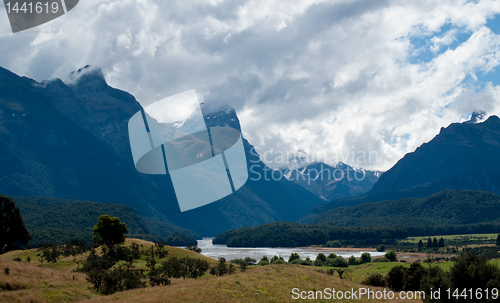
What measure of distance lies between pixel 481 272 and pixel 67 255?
6376 cm

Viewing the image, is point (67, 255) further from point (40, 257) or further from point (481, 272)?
point (481, 272)

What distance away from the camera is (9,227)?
88.5m

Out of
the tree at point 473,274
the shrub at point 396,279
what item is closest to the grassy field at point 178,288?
the shrub at point 396,279

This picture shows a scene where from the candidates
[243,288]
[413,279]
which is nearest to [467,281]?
[413,279]

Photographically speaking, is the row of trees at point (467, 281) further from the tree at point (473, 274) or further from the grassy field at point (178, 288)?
the grassy field at point (178, 288)

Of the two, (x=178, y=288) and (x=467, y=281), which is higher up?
(x=178, y=288)

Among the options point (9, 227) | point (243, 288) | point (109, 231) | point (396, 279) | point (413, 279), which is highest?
point (9, 227)

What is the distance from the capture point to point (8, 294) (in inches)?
1256

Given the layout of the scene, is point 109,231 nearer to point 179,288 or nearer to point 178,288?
point 178,288

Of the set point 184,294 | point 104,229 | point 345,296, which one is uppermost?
point 104,229

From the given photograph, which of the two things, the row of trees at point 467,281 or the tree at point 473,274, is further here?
the tree at point 473,274

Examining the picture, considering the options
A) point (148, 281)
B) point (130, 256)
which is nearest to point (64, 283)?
point (148, 281)

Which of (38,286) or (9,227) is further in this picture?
(9,227)

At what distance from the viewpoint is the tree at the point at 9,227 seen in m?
87.4
